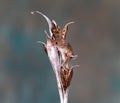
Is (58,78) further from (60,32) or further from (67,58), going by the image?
(60,32)

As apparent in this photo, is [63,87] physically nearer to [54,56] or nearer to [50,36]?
[54,56]

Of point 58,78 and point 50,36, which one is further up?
point 50,36

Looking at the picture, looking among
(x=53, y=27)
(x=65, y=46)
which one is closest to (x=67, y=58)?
(x=65, y=46)

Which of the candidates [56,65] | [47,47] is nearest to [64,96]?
[56,65]

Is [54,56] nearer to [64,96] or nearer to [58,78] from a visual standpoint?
[58,78]

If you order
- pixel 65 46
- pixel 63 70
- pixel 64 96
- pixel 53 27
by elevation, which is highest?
pixel 53 27

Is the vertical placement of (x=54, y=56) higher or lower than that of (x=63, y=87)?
higher

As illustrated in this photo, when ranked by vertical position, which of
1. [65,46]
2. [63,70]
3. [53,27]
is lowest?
[63,70]
